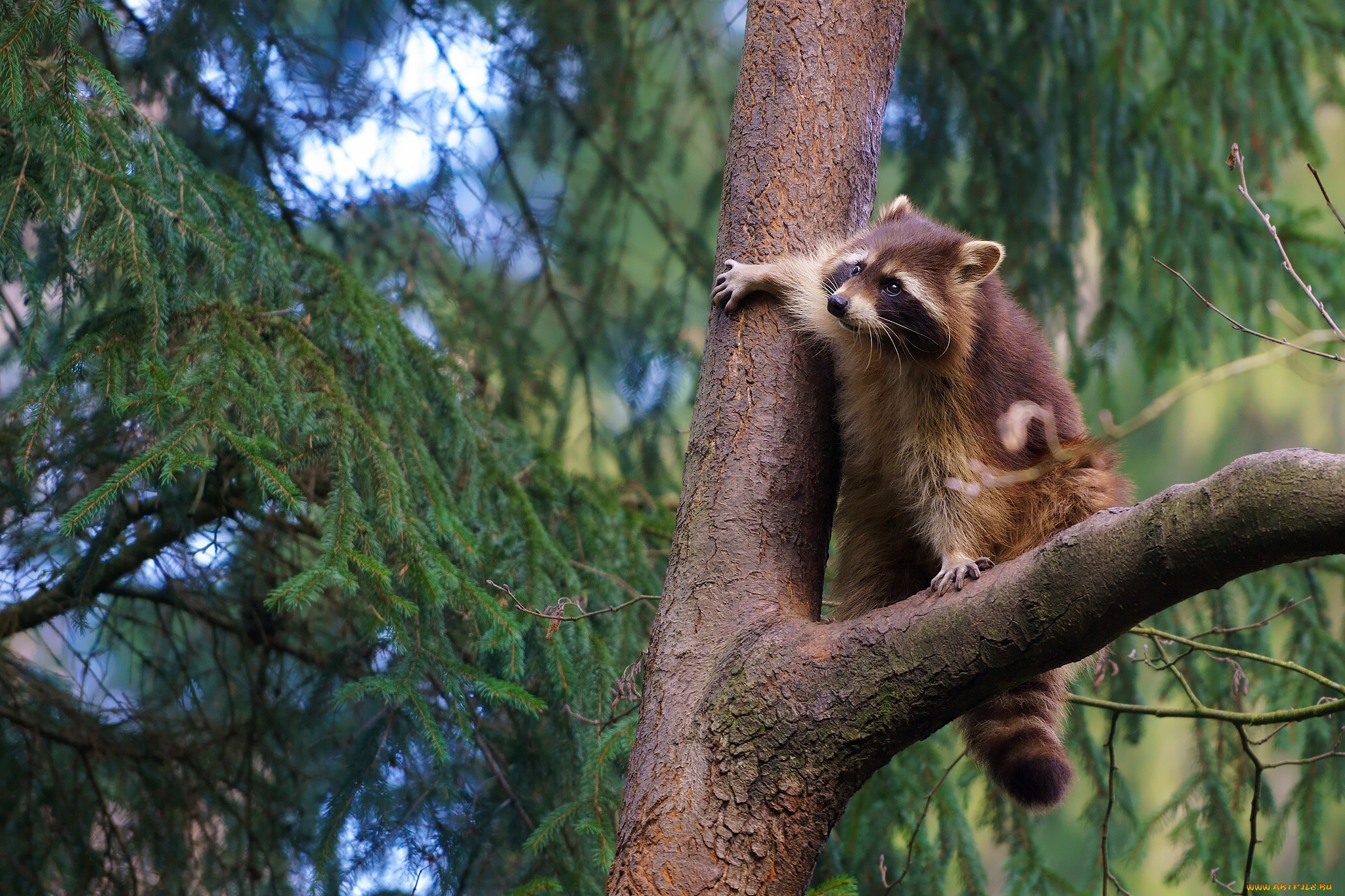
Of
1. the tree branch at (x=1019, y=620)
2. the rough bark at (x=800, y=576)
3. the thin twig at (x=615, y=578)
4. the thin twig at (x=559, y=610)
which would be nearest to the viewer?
the tree branch at (x=1019, y=620)

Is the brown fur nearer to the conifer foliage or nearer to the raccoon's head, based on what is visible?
the raccoon's head

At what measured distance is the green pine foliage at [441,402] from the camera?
2623 millimetres

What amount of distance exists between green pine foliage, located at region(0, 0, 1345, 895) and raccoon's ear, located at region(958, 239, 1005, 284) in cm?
119

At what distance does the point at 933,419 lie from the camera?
2.95 m

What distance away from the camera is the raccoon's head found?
9.29 ft

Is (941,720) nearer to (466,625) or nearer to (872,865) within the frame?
(466,625)

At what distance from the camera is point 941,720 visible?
200 centimetres

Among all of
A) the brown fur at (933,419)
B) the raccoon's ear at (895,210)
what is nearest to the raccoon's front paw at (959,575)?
the brown fur at (933,419)

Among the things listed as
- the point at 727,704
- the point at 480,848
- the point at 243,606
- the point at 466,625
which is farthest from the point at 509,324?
the point at 727,704

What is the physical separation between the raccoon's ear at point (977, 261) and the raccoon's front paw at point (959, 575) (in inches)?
37.8

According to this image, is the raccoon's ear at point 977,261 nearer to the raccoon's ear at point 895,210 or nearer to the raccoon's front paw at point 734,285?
the raccoon's ear at point 895,210

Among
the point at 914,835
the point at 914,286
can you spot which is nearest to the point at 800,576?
the point at 914,835

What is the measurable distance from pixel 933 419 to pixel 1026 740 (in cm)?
92

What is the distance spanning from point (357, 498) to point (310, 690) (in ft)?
5.78
